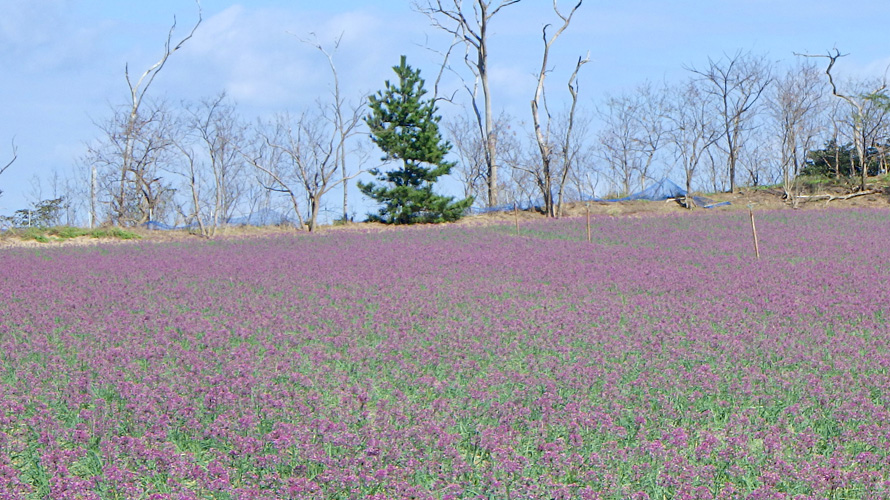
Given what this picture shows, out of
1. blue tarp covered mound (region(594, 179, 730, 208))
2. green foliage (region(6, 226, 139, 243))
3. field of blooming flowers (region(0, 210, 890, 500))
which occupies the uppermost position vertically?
blue tarp covered mound (region(594, 179, 730, 208))

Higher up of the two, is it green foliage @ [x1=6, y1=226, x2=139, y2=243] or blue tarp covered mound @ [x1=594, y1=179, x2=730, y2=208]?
blue tarp covered mound @ [x1=594, y1=179, x2=730, y2=208]

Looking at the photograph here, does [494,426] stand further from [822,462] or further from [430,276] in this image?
[430,276]

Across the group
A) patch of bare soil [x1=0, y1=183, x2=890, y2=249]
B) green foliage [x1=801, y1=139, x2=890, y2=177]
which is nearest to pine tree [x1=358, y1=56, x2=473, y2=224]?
patch of bare soil [x1=0, y1=183, x2=890, y2=249]

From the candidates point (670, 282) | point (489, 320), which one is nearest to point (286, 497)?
point (489, 320)

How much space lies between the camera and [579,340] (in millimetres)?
9852

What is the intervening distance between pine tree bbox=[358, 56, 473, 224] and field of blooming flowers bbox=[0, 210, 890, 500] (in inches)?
987

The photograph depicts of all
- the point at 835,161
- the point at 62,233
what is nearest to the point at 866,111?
the point at 835,161

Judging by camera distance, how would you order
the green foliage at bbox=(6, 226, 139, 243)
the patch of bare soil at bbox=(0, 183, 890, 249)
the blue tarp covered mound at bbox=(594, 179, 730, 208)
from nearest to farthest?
the green foliage at bbox=(6, 226, 139, 243), the patch of bare soil at bbox=(0, 183, 890, 249), the blue tarp covered mound at bbox=(594, 179, 730, 208)

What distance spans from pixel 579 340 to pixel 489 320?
1957 millimetres

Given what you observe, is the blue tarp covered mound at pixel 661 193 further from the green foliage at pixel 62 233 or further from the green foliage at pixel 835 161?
the green foliage at pixel 62 233

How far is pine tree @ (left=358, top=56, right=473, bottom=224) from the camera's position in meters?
42.5

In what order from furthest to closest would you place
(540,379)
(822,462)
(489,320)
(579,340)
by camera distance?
(489,320) < (579,340) < (540,379) < (822,462)

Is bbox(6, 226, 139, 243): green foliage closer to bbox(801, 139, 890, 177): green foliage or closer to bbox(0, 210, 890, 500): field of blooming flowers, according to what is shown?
bbox(0, 210, 890, 500): field of blooming flowers

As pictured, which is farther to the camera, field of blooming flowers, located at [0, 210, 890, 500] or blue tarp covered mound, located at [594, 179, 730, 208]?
blue tarp covered mound, located at [594, 179, 730, 208]
